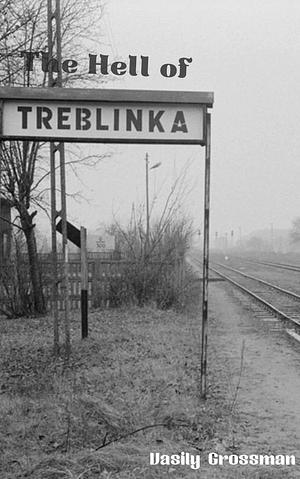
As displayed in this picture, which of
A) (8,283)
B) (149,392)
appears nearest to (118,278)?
(8,283)

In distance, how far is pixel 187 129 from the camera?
272 inches

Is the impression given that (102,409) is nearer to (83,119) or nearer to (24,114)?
(83,119)

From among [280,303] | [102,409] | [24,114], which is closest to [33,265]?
[24,114]

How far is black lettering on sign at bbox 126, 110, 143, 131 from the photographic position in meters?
6.91

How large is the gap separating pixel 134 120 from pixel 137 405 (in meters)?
3.22

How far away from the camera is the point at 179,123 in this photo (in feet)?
22.7

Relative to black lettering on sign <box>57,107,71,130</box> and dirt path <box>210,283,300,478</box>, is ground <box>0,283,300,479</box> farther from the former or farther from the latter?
black lettering on sign <box>57,107,71,130</box>

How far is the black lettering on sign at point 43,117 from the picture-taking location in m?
6.86

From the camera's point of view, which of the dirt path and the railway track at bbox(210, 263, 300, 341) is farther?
the railway track at bbox(210, 263, 300, 341)

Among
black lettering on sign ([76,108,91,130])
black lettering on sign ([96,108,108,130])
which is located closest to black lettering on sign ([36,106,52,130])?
black lettering on sign ([76,108,91,130])

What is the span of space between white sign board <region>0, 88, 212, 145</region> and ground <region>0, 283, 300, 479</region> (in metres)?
3.00

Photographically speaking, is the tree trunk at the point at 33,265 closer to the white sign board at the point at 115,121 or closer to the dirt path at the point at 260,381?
the dirt path at the point at 260,381

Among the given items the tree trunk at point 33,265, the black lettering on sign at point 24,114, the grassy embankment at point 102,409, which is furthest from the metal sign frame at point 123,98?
the tree trunk at point 33,265

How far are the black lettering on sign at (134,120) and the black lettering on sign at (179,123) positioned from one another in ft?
1.28
